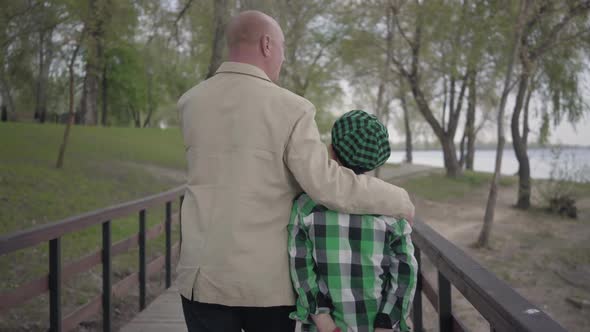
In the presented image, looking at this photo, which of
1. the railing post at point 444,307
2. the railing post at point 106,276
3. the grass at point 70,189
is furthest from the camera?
the grass at point 70,189

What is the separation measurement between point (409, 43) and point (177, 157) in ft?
30.8

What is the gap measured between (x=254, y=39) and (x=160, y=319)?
276 cm

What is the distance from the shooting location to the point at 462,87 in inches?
805

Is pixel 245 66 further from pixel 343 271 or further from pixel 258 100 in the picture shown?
pixel 343 271

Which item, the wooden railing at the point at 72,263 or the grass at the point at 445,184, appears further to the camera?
the grass at the point at 445,184

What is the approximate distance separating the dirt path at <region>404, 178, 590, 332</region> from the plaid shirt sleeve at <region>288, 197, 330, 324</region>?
575 centimetres

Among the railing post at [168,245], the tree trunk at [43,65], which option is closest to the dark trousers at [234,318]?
the railing post at [168,245]

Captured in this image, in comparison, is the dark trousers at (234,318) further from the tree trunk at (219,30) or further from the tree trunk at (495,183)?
the tree trunk at (495,183)

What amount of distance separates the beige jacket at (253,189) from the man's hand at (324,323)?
9 cm

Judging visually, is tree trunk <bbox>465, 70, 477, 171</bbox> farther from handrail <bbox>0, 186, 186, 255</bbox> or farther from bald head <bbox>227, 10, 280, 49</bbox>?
bald head <bbox>227, 10, 280, 49</bbox>

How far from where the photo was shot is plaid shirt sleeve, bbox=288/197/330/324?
56.1 inches

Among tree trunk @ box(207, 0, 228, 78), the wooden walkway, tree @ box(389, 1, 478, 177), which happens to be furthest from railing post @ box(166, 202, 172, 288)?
tree @ box(389, 1, 478, 177)

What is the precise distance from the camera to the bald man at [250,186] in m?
1.38

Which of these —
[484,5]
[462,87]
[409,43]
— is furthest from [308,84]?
[484,5]
